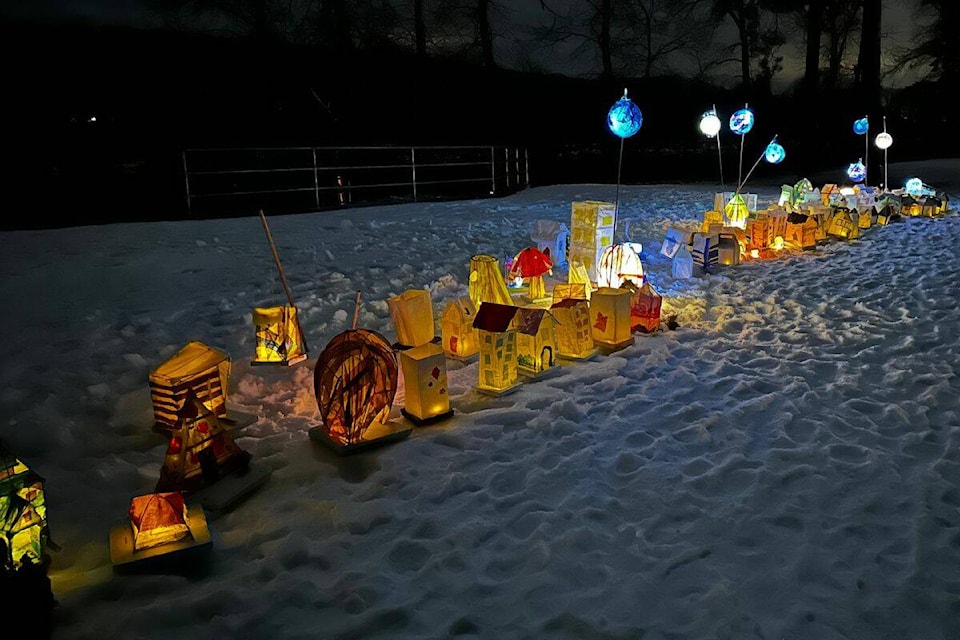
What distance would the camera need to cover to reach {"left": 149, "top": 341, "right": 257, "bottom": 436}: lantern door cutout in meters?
3.09

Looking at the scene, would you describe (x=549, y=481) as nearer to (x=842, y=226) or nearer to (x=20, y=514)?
(x=20, y=514)

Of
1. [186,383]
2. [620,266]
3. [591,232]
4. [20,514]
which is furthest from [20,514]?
[591,232]

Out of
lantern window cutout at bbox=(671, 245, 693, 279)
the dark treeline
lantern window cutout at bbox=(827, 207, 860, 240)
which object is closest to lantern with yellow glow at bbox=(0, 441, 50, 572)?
lantern window cutout at bbox=(671, 245, 693, 279)

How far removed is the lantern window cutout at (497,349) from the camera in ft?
12.1

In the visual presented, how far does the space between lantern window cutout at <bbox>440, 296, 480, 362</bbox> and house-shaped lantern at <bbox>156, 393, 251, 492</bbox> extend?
5.91 ft

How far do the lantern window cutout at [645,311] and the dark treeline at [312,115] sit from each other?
8457 mm

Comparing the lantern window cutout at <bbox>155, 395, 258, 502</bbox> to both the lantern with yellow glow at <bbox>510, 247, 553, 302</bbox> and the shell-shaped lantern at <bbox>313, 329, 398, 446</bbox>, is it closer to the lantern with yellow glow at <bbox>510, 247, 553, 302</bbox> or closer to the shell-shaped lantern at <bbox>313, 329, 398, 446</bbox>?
the shell-shaped lantern at <bbox>313, 329, 398, 446</bbox>

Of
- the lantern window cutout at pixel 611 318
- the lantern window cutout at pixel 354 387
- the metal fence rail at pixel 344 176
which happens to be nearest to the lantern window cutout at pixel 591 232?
the lantern window cutout at pixel 611 318

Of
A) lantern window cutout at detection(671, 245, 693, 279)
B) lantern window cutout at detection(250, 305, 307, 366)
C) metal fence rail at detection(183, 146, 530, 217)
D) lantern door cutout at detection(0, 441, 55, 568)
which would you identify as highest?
metal fence rail at detection(183, 146, 530, 217)

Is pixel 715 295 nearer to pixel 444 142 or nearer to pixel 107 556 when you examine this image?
pixel 107 556

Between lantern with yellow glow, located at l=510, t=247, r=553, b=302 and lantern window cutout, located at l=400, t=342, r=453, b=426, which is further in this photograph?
lantern with yellow glow, located at l=510, t=247, r=553, b=302

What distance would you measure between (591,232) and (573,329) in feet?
5.89

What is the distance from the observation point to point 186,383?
3.08 metres

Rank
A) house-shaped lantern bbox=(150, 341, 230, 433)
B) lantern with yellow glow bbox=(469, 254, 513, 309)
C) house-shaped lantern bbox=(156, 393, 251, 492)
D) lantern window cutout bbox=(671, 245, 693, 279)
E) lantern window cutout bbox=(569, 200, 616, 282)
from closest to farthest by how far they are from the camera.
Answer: house-shaped lantern bbox=(156, 393, 251, 492) → house-shaped lantern bbox=(150, 341, 230, 433) → lantern with yellow glow bbox=(469, 254, 513, 309) → lantern window cutout bbox=(569, 200, 616, 282) → lantern window cutout bbox=(671, 245, 693, 279)
